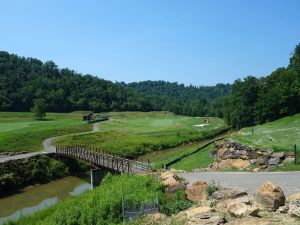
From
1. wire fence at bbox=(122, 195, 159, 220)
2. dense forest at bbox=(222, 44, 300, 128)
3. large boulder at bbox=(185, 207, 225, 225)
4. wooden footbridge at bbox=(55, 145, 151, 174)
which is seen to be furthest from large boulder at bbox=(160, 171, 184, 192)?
dense forest at bbox=(222, 44, 300, 128)

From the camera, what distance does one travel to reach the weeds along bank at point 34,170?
44403 millimetres

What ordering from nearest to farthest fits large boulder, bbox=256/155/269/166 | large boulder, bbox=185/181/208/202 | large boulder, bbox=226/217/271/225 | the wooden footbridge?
large boulder, bbox=226/217/271/225 < large boulder, bbox=185/181/208/202 < large boulder, bbox=256/155/269/166 < the wooden footbridge

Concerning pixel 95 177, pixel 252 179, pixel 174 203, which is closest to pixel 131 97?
pixel 95 177

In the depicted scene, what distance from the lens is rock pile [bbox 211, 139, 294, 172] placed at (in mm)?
24562

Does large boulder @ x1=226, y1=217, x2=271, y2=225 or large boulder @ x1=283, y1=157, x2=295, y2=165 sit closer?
large boulder @ x1=226, y1=217, x2=271, y2=225

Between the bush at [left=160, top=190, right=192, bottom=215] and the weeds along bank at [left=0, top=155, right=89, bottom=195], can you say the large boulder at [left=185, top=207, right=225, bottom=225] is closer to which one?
the bush at [left=160, top=190, right=192, bottom=215]

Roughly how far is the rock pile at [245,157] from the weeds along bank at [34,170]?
2462 cm

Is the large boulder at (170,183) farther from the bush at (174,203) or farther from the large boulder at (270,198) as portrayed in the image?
the large boulder at (270,198)

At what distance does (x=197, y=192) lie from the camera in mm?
18312

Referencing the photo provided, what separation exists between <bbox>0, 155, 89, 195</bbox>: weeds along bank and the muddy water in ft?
3.86

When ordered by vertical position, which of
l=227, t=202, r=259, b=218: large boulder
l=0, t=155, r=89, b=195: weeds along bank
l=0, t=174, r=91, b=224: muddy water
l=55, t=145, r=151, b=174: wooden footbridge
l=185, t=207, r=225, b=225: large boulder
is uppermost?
l=227, t=202, r=259, b=218: large boulder

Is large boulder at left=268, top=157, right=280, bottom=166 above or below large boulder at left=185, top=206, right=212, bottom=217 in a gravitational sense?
above

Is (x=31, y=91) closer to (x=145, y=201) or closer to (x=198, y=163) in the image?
(x=198, y=163)

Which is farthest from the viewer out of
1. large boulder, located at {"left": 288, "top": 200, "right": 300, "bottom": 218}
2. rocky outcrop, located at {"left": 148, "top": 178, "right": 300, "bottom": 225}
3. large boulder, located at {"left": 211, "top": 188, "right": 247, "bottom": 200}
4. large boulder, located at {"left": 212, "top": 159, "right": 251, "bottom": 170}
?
large boulder, located at {"left": 212, "top": 159, "right": 251, "bottom": 170}
